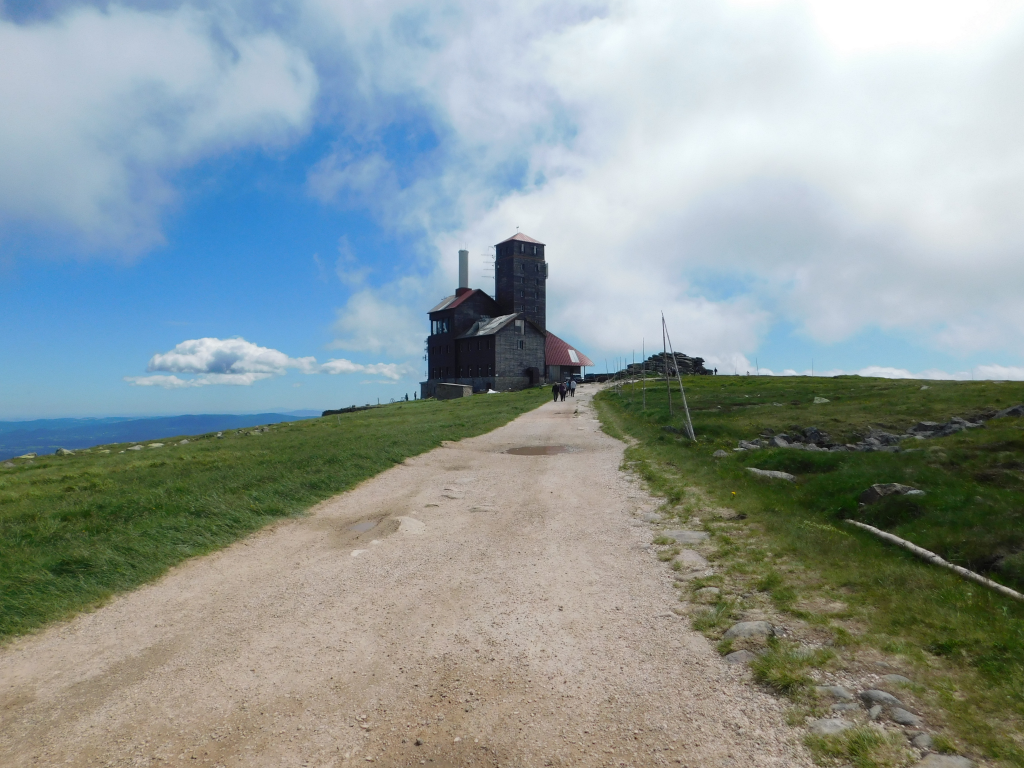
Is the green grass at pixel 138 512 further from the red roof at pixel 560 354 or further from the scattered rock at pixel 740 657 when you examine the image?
the red roof at pixel 560 354

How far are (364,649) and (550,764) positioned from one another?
105 inches

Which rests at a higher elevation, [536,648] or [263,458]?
[263,458]

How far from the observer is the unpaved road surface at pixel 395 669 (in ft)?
14.9

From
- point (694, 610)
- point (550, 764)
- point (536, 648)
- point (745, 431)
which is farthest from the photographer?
point (745, 431)

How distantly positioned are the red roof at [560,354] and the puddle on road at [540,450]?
2518 inches

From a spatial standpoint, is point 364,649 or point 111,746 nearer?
point 111,746

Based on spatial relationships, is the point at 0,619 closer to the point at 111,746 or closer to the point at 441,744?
the point at 111,746

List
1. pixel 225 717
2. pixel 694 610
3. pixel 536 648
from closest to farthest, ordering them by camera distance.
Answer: pixel 225 717, pixel 536 648, pixel 694 610

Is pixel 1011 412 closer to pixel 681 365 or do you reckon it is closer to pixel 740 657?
pixel 740 657

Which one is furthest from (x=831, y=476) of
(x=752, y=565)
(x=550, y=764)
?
(x=550, y=764)

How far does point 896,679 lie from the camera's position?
202 inches

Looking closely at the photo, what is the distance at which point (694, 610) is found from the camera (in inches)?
273

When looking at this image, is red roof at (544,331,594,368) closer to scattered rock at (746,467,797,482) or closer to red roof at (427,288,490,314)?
red roof at (427,288,490,314)

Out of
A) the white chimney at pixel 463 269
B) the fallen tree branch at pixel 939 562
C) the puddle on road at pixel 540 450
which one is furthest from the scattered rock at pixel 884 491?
the white chimney at pixel 463 269
